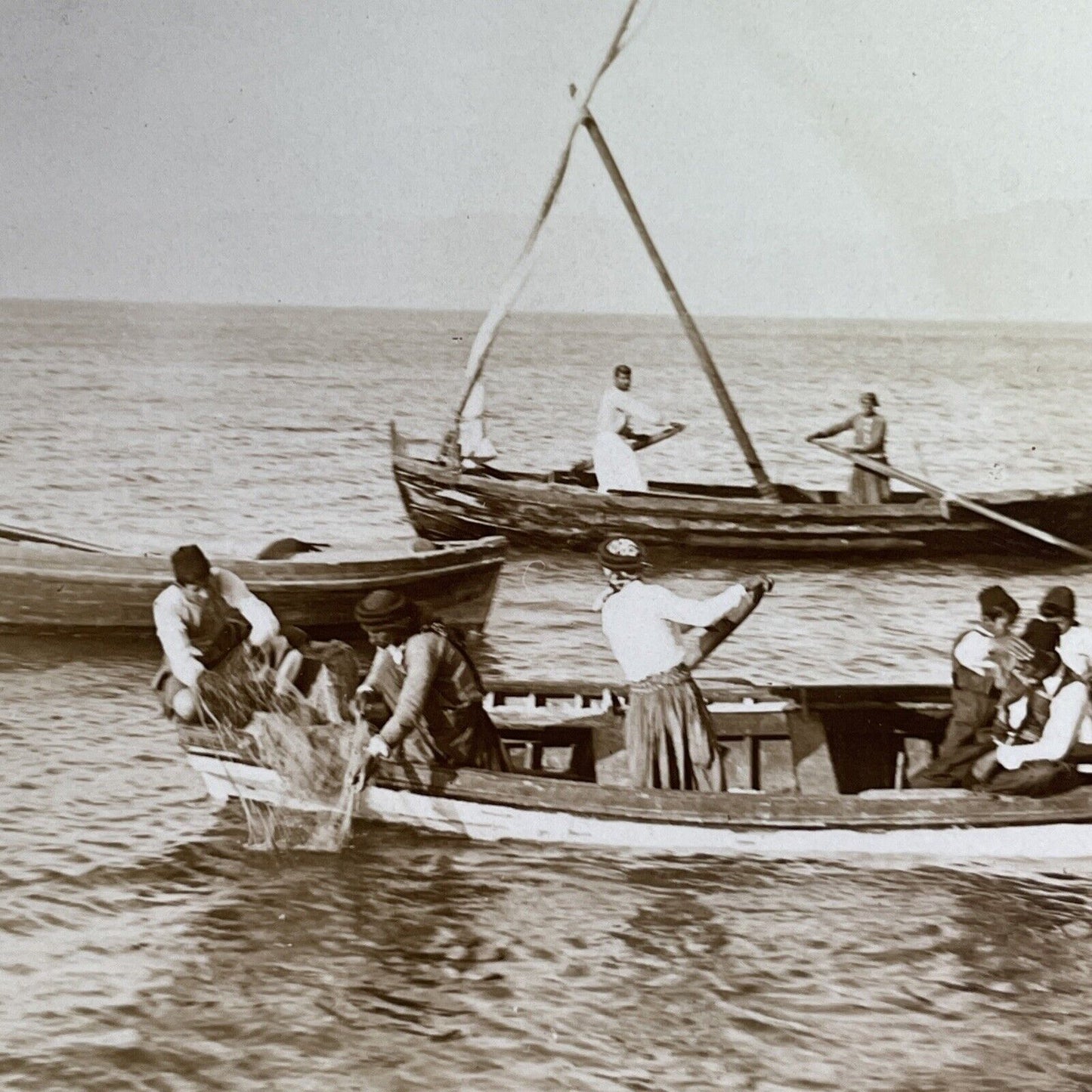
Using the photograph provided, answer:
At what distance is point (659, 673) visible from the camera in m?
4.39

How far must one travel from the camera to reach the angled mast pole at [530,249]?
526cm

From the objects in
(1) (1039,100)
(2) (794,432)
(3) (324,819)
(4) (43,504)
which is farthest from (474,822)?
(1) (1039,100)

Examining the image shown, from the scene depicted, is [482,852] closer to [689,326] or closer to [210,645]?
[210,645]

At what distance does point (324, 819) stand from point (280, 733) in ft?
1.09

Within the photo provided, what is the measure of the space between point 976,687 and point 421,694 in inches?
73.0

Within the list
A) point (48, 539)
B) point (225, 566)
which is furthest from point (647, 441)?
point (48, 539)

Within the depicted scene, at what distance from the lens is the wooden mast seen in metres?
5.42

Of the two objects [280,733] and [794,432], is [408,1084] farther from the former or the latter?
[794,432]

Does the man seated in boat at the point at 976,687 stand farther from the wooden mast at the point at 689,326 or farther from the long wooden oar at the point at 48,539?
the long wooden oar at the point at 48,539

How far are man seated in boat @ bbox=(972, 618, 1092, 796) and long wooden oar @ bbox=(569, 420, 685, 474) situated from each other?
2.05m

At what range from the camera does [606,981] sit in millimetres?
4086

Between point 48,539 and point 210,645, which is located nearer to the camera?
point 210,645

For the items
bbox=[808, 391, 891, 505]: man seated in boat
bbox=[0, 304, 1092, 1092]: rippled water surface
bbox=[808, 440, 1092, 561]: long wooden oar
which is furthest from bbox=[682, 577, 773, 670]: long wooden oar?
bbox=[808, 391, 891, 505]: man seated in boat

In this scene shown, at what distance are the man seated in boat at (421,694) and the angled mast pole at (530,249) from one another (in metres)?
1.71
